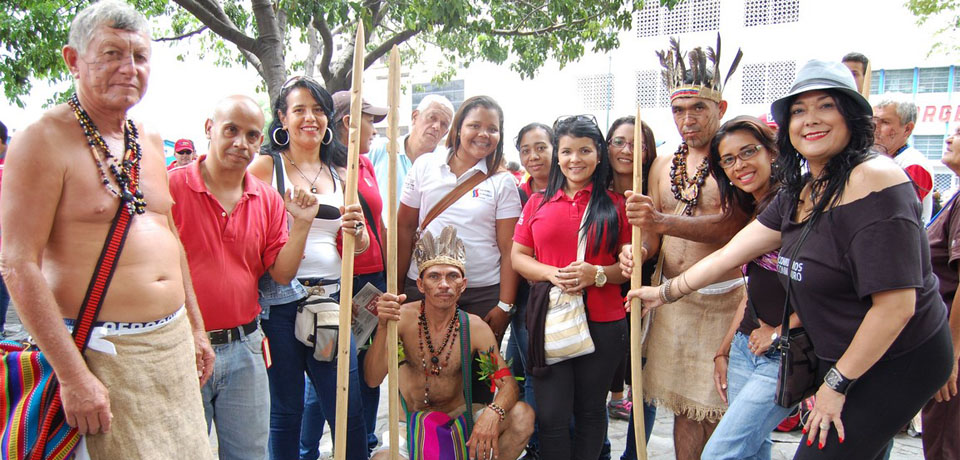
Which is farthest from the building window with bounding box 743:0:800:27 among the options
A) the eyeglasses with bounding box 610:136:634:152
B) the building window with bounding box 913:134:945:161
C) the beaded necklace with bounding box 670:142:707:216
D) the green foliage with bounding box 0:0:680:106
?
the beaded necklace with bounding box 670:142:707:216

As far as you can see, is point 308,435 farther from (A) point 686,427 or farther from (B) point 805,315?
(B) point 805,315

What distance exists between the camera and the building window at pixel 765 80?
17406mm

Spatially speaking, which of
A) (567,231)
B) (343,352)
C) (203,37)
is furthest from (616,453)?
(203,37)

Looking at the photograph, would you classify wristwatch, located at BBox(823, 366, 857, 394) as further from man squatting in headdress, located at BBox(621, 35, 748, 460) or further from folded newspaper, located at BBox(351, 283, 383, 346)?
folded newspaper, located at BBox(351, 283, 383, 346)

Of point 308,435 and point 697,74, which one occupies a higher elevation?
point 697,74

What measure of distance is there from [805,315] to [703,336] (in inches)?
Result: 39.3

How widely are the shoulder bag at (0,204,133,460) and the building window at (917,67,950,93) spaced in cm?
2360

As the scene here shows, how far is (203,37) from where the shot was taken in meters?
11.4

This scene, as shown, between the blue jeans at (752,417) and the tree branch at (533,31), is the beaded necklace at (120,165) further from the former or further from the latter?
the tree branch at (533,31)

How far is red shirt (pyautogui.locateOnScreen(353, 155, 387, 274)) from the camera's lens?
135 inches

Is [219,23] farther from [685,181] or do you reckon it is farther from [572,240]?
[685,181]

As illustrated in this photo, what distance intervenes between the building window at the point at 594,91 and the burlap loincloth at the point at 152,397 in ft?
55.6

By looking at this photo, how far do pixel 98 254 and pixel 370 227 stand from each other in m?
1.66

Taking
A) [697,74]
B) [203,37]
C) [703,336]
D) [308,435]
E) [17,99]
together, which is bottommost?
[308,435]
